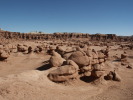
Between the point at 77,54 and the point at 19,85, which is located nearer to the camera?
the point at 19,85

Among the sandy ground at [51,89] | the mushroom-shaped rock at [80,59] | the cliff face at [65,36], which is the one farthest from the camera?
the cliff face at [65,36]

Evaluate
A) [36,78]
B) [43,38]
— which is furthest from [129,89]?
[43,38]

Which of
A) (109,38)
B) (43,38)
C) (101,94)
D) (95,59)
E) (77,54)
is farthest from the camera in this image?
(109,38)

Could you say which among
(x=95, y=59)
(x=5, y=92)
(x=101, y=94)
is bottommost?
(x=101, y=94)

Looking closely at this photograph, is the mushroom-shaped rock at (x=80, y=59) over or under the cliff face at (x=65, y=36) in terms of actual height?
under

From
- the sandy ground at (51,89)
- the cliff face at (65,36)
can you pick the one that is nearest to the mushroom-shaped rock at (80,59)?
the sandy ground at (51,89)

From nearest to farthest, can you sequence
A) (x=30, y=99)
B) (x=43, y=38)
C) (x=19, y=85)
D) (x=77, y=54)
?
1. (x=30, y=99)
2. (x=19, y=85)
3. (x=77, y=54)
4. (x=43, y=38)

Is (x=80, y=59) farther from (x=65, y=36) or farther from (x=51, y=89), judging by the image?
(x=65, y=36)

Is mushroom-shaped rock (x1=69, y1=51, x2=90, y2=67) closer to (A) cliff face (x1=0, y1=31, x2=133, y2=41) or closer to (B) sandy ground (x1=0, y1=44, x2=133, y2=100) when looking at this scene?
(B) sandy ground (x1=0, y1=44, x2=133, y2=100)

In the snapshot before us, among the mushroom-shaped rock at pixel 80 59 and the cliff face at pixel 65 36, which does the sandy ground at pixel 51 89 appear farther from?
the cliff face at pixel 65 36

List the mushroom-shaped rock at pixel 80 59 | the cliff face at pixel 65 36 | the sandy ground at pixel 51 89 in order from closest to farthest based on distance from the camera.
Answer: the sandy ground at pixel 51 89, the mushroom-shaped rock at pixel 80 59, the cliff face at pixel 65 36

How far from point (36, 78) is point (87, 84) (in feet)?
13.5

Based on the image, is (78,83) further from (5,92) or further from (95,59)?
(5,92)

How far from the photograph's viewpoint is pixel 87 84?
37.3 ft
